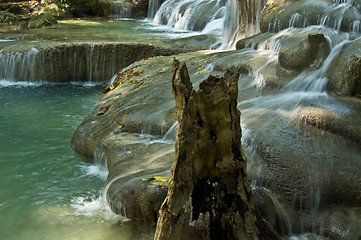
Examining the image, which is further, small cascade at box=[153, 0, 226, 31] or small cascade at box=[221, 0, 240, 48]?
small cascade at box=[153, 0, 226, 31]

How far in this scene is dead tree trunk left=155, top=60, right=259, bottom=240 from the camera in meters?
3.02

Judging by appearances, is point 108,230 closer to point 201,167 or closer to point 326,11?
point 201,167

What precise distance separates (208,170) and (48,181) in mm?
3048

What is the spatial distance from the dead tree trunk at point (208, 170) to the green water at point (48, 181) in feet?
3.60

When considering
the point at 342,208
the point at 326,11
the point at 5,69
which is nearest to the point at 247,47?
the point at 326,11

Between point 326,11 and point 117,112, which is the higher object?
point 326,11

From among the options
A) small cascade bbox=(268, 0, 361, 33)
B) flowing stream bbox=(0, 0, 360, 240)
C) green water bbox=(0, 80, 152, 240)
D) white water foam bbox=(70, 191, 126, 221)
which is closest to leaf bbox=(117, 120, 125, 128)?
flowing stream bbox=(0, 0, 360, 240)

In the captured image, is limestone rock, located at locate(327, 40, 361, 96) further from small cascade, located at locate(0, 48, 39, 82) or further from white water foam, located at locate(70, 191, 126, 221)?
small cascade, located at locate(0, 48, 39, 82)

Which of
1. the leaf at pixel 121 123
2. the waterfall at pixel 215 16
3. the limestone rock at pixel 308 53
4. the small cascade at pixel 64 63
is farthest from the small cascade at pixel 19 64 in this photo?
the limestone rock at pixel 308 53

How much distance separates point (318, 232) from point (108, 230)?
2062 mm

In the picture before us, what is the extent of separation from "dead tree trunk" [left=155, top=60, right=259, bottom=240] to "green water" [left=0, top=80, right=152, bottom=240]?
1.10 meters

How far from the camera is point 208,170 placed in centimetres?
312

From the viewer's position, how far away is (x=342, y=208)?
395cm

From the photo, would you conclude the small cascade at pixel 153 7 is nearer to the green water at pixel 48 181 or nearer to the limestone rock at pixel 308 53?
the green water at pixel 48 181
